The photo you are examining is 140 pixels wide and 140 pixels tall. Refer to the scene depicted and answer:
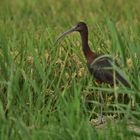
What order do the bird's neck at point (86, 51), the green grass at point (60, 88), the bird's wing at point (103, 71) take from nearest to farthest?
1. the green grass at point (60, 88)
2. the bird's wing at point (103, 71)
3. the bird's neck at point (86, 51)

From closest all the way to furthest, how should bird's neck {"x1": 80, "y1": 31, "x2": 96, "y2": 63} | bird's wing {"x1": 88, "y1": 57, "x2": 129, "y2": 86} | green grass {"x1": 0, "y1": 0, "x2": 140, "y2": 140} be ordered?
green grass {"x1": 0, "y1": 0, "x2": 140, "y2": 140} → bird's wing {"x1": 88, "y1": 57, "x2": 129, "y2": 86} → bird's neck {"x1": 80, "y1": 31, "x2": 96, "y2": 63}

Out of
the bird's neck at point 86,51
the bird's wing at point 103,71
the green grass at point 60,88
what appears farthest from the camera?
the bird's neck at point 86,51

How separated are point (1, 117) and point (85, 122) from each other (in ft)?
1.68

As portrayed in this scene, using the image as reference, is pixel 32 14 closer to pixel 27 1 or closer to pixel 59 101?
pixel 27 1

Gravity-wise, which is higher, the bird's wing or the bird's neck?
the bird's neck

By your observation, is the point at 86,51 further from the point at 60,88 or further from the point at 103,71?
the point at 60,88

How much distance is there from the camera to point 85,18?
9.82m

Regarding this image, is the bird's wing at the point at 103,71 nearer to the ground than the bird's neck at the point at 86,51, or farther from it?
nearer to the ground

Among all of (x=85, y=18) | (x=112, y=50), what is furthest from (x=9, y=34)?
(x=85, y=18)

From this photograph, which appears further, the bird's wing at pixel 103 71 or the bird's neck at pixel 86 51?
the bird's neck at pixel 86 51

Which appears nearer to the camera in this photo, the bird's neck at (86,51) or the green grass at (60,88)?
the green grass at (60,88)

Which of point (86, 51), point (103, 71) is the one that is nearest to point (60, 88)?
point (103, 71)

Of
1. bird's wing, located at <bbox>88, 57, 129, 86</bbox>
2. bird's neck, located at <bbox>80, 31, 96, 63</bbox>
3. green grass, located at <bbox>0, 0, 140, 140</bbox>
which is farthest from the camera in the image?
bird's neck, located at <bbox>80, 31, 96, 63</bbox>

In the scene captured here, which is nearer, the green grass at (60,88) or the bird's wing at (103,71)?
the green grass at (60,88)
